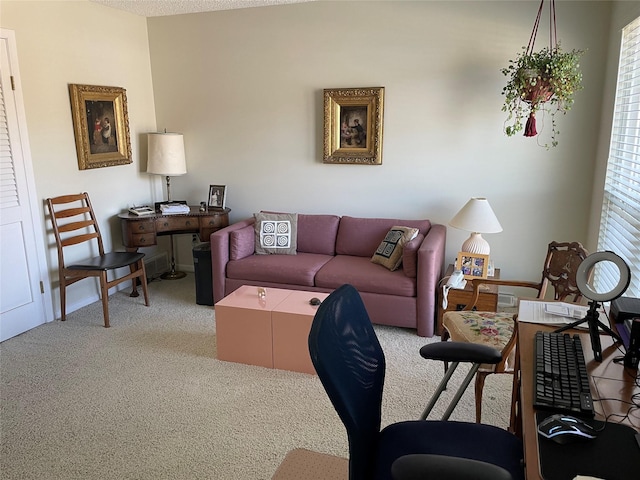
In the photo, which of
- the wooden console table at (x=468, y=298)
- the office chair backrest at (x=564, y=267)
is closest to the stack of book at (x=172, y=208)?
the wooden console table at (x=468, y=298)

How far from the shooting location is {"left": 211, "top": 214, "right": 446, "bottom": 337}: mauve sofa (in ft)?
12.1

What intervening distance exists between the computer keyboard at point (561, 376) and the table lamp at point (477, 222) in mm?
1909

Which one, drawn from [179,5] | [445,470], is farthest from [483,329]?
[179,5]

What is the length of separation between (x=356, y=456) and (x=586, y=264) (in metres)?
1.12

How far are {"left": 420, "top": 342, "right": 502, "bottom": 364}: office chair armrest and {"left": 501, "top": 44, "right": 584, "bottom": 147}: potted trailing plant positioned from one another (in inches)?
95.2

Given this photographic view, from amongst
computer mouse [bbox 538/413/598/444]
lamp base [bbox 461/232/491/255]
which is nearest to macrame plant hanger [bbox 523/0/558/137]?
lamp base [bbox 461/232/491/255]

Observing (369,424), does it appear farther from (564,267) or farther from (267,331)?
(564,267)

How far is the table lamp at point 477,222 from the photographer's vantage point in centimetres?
365

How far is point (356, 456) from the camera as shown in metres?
1.35

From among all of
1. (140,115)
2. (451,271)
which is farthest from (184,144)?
(451,271)

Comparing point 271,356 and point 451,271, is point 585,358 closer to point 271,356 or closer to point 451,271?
point 271,356

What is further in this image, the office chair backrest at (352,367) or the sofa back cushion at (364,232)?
the sofa back cushion at (364,232)

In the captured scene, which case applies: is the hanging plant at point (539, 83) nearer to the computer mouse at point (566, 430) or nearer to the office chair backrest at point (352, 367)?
the office chair backrest at point (352, 367)

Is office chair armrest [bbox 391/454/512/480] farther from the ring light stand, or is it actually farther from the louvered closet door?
the louvered closet door
